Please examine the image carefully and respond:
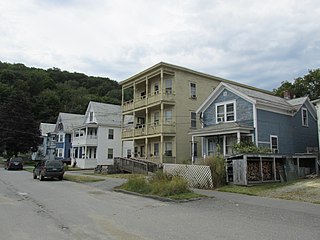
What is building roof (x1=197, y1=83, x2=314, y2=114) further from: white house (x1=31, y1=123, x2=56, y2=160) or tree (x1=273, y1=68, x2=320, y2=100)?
white house (x1=31, y1=123, x2=56, y2=160)

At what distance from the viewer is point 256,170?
62.7 ft

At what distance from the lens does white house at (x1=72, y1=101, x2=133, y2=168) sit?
49.0 meters

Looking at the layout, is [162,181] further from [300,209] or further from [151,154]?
[151,154]

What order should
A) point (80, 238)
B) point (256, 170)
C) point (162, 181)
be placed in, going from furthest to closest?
1. point (256, 170)
2. point (162, 181)
3. point (80, 238)

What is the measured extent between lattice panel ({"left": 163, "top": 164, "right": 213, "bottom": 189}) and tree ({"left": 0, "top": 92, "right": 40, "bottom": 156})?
1895 inches

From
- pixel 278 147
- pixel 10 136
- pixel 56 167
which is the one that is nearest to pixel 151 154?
pixel 56 167

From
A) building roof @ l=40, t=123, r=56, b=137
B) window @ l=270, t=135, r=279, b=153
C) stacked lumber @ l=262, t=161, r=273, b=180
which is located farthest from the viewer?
building roof @ l=40, t=123, r=56, b=137

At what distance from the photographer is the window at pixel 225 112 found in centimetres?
2686

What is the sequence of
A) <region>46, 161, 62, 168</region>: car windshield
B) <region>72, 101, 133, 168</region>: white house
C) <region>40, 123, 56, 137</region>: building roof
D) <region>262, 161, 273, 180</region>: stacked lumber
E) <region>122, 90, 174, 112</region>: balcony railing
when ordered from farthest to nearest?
<region>40, 123, 56, 137</region>: building roof
<region>72, 101, 133, 168</region>: white house
<region>122, 90, 174, 112</region>: balcony railing
<region>46, 161, 62, 168</region>: car windshield
<region>262, 161, 273, 180</region>: stacked lumber

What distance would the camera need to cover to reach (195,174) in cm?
1941

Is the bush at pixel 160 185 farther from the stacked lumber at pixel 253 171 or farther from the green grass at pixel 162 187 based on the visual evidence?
the stacked lumber at pixel 253 171

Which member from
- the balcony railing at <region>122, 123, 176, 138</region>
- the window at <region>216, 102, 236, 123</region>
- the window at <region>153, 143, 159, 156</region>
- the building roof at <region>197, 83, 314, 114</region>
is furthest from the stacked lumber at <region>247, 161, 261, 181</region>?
the window at <region>153, 143, 159, 156</region>

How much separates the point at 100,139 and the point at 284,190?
36001 millimetres

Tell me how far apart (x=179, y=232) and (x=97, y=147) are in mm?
41982
